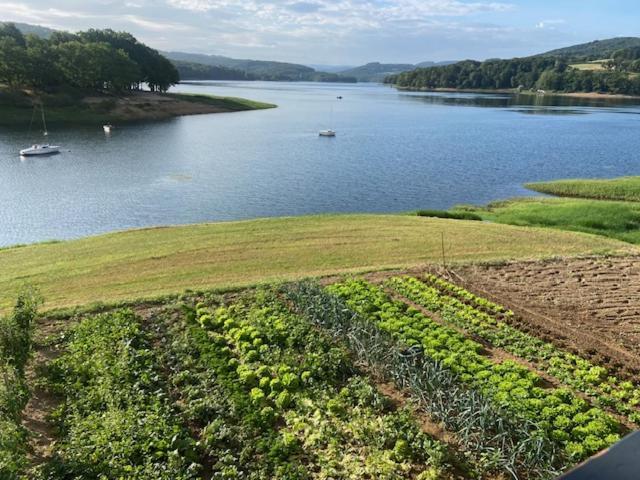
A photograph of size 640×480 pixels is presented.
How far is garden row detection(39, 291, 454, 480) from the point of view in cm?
969

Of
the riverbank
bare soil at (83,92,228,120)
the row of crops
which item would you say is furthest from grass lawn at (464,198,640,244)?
bare soil at (83,92,228,120)

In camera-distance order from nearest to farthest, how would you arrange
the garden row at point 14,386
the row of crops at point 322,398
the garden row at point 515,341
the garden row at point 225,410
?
the garden row at point 14,386 < the garden row at point 225,410 < the row of crops at point 322,398 < the garden row at point 515,341

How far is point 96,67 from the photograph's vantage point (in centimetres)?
10462

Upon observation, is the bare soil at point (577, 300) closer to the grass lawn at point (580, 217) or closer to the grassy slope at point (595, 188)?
the grass lawn at point (580, 217)

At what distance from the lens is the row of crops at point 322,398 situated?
984cm

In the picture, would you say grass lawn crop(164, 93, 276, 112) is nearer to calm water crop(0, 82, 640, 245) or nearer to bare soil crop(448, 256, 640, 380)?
calm water crop(0, 82, 640, 245)

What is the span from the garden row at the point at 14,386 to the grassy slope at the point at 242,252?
6.00 m

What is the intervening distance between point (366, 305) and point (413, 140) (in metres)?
68.5

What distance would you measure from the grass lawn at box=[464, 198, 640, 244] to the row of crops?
61.6 feet

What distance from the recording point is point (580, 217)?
34062mm

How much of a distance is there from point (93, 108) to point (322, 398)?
4028 inches

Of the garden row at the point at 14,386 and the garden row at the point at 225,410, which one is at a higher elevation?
the garden row at the point at 14,386

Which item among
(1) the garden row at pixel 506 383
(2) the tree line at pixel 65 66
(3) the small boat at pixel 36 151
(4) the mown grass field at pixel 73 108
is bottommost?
(1) the garden row at pixel 506 383

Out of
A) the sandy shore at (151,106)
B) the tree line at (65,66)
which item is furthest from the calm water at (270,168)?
the tree line at (65,66)
